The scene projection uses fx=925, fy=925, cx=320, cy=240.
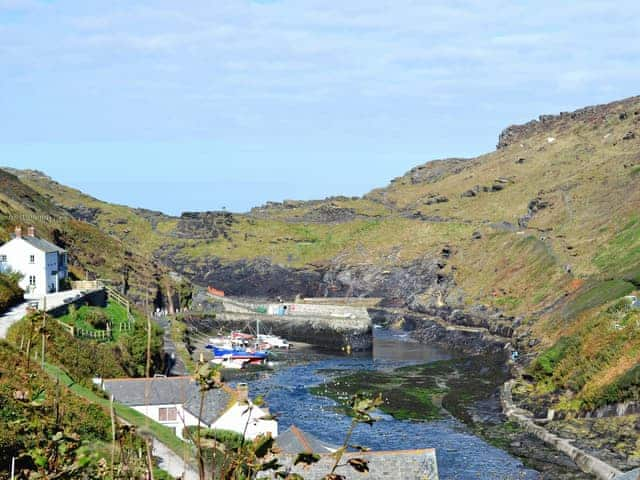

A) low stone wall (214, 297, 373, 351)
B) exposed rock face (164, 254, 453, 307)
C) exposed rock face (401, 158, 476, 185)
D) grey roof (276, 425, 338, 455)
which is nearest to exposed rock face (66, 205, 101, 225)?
exposed rock face (164, 254, 453, 307)

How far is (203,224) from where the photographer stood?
154125mm

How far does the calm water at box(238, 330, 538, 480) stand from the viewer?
46.1m

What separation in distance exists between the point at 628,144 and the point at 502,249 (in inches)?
1644

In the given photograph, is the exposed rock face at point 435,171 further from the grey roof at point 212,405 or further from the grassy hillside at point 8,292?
the grey roof at point 212,405

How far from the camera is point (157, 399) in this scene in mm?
41250

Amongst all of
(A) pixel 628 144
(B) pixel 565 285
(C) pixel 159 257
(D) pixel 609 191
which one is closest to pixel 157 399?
(B) pixel 565 285

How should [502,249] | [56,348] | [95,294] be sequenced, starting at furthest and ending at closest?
[502,249] < [95,294] < [56,348]

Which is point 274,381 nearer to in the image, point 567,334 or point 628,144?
point 567,334

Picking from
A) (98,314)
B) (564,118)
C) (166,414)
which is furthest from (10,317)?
(564,118)

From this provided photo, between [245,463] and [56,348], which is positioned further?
[56,348]

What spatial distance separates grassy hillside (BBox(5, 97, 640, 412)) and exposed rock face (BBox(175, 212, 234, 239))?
10.1 inches

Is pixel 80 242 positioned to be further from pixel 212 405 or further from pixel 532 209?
pixel 532 209

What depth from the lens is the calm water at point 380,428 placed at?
151 ft

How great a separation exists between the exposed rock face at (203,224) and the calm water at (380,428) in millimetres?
68340
